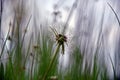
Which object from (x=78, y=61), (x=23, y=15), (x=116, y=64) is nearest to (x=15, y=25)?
(x=23, y=15)

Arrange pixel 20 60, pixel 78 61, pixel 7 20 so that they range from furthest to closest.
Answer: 1. pixel 7 20
2. pixel 78 61
3. pixel 20 60

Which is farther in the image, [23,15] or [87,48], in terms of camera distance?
[87,48]

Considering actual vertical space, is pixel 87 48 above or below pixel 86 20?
below

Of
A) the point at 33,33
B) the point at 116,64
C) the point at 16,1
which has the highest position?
the point at 16,1

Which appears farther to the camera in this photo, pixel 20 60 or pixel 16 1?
pixel 16 1

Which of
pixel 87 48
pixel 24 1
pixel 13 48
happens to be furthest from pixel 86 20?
pixel 13 48

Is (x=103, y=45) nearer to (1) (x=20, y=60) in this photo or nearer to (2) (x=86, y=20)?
(2) (x=86, y=20)

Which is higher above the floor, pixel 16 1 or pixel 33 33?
pixel 16 1

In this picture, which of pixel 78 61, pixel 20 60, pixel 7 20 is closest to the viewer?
pixel 20 60

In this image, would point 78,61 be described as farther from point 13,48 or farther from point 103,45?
point 13,48
